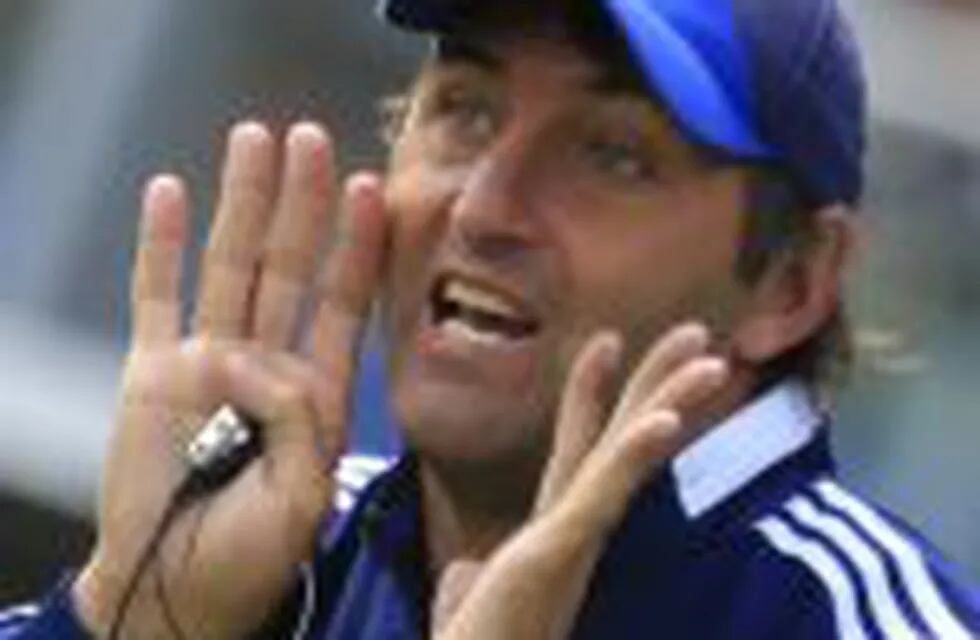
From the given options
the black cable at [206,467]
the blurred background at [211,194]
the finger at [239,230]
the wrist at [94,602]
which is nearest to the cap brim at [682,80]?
the finger at [239,230]

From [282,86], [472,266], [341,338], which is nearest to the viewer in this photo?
[472,266]

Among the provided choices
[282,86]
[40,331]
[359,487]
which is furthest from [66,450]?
[359,487]

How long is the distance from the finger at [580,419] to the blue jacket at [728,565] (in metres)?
0.15

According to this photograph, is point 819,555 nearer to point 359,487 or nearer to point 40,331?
point 359,487

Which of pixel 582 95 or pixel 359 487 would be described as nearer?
pixel 582 95

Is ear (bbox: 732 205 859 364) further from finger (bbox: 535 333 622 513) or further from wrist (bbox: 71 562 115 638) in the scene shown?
wrist (bbox: 71 562 115 638)

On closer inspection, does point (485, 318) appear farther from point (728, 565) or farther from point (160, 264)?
point (160, 264)

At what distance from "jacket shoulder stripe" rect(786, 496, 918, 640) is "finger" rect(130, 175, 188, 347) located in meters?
0.56

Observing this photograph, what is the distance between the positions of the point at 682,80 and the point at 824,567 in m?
0.39

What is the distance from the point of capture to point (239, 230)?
325cm

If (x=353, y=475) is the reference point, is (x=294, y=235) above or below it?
above

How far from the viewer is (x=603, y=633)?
9.98ft

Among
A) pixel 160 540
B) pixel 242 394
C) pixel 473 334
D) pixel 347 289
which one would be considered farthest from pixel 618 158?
pixel 160 540

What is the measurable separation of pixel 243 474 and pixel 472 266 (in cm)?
37
